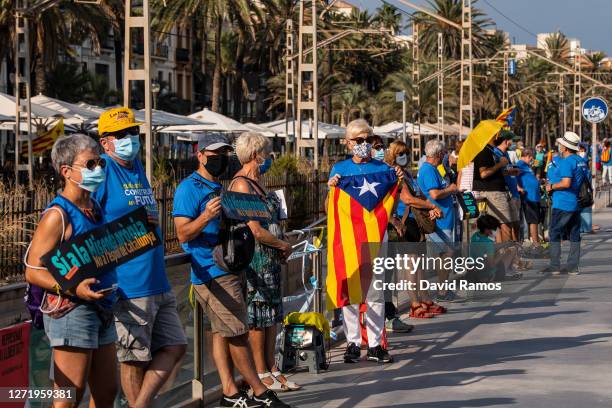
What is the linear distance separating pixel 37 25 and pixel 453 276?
30.0 m

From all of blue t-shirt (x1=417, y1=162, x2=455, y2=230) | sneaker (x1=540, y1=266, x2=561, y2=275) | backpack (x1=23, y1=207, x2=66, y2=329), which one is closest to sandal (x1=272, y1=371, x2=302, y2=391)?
backpack (x1=23, y1=207, x2=66, y2=329)

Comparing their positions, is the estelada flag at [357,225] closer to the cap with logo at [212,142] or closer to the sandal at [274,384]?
the sandal at [274,384]

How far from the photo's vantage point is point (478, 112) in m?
Answer: 91.1

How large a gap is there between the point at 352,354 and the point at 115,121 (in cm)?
407

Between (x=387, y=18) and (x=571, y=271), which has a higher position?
(x=387, y=18)

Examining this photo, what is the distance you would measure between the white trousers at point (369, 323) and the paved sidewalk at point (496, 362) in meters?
0.20

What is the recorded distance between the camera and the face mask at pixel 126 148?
21.5 ft

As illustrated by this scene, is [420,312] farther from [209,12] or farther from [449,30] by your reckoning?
[449,30]

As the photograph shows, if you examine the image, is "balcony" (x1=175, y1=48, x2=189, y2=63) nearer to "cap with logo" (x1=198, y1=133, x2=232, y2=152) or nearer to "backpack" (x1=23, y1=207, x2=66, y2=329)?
"cap with logo" (x1=198, y1=133, x2=232, y2=152)

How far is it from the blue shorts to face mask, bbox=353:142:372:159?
4.45m

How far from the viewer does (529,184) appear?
63.4 feet

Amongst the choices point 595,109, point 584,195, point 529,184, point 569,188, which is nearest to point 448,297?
point 569,188

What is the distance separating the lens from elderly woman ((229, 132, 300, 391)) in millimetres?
8180

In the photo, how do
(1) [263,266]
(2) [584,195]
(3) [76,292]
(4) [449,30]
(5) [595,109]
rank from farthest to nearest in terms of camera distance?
(4) [449,30] → (5) [595,109] → (2) [584,195] → (1) [263,266] → (3) [76,292]
